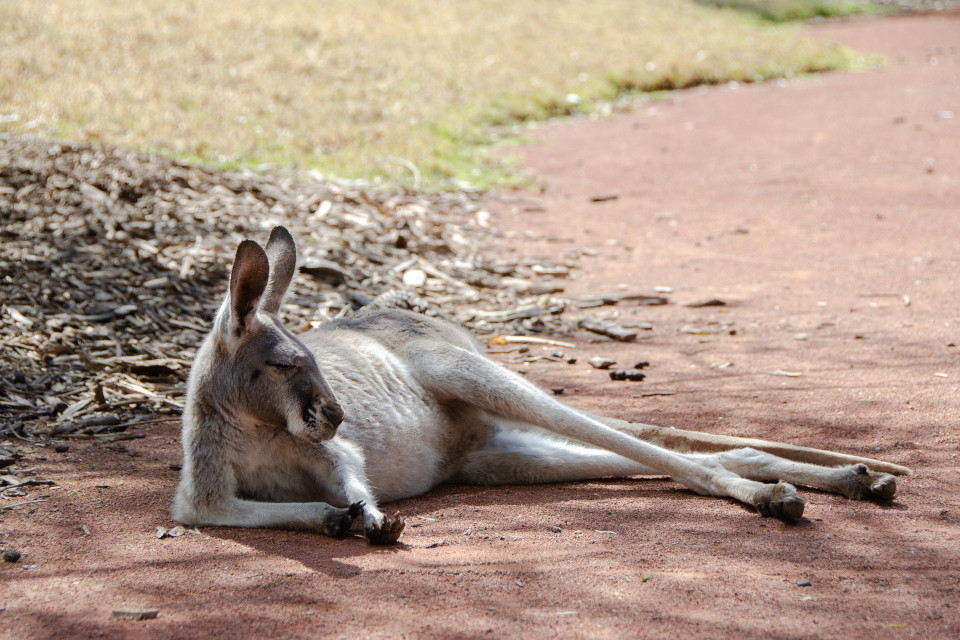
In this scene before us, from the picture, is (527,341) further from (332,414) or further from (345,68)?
(345,68)

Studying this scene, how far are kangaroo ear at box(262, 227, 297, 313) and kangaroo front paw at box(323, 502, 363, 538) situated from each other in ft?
2.87

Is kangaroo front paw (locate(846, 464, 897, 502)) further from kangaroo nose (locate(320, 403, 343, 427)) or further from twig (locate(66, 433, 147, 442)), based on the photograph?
twig (locate(66, 433, 147, 442))

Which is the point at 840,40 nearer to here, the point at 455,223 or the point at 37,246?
the point at 455,223

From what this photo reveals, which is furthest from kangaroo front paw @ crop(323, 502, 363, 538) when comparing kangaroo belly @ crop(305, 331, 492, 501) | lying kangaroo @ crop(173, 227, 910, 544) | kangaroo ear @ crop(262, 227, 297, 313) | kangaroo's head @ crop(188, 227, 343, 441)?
kangaroo ear @ crop(262, 227, 297, 313)

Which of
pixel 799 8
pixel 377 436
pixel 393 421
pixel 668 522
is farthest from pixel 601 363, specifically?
pixel 799 8

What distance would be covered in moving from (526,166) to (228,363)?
9008 millimetres

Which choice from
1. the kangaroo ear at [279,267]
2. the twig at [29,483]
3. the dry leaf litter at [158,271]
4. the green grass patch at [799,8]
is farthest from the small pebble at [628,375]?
the green grass patch at [799,8]

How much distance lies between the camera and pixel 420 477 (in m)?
4.25

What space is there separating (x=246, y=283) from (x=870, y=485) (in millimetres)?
2465

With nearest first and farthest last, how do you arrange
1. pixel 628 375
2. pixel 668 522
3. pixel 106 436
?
pixel 668 522 < pixel 106 436 < pixel 628 375

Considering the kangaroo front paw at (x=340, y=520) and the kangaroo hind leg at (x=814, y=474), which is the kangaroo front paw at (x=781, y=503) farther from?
the kangaroo front paw at (x=340, y=520)

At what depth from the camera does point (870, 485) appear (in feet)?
12.3

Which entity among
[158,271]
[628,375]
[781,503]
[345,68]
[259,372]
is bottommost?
[628,375]

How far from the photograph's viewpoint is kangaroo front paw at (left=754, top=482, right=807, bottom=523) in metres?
3.54
